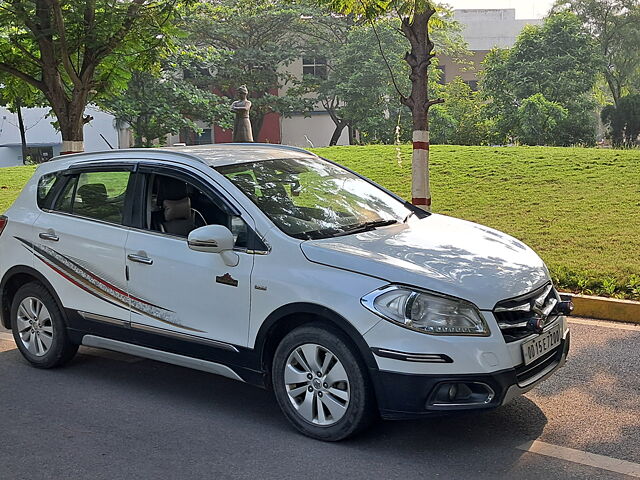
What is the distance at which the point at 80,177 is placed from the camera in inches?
242

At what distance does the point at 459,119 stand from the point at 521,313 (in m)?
35.4

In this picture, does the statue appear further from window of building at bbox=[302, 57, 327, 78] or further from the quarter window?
window of building at bbox=[302, 57, 327, 78]

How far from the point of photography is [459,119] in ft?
127

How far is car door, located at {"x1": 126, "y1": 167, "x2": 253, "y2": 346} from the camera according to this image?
4.90 meters

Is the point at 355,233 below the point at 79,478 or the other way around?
the other way around

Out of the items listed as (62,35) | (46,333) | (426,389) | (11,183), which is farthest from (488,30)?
(426,389)

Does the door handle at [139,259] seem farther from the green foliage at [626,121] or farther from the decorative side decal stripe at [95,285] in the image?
the green foliage at [626,121]

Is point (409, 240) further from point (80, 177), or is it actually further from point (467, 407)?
point (80, 177)

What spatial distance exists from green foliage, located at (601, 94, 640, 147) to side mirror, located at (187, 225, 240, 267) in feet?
91.2

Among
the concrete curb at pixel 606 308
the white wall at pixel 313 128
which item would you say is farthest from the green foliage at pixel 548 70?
the concrete curb at pixel 606 308

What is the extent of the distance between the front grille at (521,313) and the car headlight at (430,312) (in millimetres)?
137

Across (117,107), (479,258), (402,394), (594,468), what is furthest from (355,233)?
(117,107)

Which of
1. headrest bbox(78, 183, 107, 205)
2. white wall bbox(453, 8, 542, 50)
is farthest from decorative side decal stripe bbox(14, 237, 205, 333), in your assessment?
white wall bbox(453, 8, 542, 50)

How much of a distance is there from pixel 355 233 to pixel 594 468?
1929 mm
